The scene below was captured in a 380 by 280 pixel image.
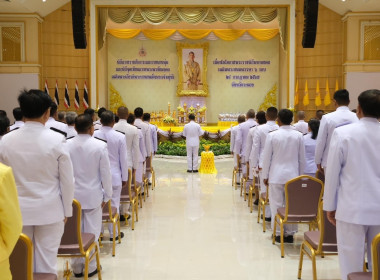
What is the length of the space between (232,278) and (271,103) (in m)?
14.8

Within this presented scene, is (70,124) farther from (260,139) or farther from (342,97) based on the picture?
(342,97)

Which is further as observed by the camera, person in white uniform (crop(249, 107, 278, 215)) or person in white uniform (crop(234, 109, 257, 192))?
person in white uniform (crop(234, 109, 257, 192))

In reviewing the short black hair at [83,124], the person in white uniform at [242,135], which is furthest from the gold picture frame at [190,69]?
the short black hair at [83,124]

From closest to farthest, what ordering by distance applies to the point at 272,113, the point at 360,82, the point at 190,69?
1. the point at 272,113
2. the point at 360,82
3. the point at 190,69

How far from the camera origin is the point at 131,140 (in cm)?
661

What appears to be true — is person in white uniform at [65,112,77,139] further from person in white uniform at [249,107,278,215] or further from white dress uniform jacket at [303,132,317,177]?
white dress uniform jacket at [303,132,317,177]

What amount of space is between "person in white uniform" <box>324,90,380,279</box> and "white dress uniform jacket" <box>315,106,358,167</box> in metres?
2.46

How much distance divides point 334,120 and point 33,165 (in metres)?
3.61

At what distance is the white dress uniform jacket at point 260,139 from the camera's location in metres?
6.70

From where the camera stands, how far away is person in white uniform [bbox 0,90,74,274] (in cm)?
305

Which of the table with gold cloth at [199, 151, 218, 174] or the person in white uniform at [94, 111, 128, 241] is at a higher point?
the person in white uniform at [94, 111, 128, 241]

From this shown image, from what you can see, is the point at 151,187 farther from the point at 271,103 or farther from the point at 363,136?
the point at 271,103

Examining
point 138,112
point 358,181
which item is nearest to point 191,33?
point 138,112

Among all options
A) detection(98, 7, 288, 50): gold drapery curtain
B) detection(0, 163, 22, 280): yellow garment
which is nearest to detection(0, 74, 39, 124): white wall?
detection(98, 7, 288, 50): gold drapery curtain
